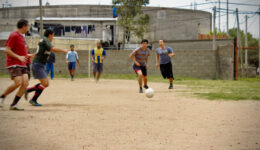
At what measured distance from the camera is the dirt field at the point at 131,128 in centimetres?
405

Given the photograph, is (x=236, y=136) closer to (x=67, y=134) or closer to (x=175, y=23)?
(x=67, y=134)

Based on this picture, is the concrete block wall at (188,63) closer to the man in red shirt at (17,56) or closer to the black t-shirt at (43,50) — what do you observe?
the black t-shirt at (43,50)

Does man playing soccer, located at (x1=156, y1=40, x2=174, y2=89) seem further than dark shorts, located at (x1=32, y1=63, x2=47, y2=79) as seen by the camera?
Yes

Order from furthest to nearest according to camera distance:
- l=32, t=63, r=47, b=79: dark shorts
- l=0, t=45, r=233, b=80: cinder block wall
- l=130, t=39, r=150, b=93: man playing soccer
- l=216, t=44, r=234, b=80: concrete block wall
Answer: l=0, t=45, r=233, b=80: cinder block wall, l=216, t=44, r=234, b=80: concrete block wall, l=130, t=39, r=150, b=93: man playing soccer, l=32, t=63, r=47, b=79: dark shorts

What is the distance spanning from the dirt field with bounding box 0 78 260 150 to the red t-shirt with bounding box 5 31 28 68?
1003 mm

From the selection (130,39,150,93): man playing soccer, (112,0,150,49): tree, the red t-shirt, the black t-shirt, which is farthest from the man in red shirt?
(112,0,150,49): tree

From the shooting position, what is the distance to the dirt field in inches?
160

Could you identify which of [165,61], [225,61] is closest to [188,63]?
[225,61]

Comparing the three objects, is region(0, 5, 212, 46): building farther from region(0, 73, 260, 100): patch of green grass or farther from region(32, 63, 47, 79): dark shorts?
region(32, 63, 47, 79): dark shorts

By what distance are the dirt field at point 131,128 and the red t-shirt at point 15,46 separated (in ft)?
3.29

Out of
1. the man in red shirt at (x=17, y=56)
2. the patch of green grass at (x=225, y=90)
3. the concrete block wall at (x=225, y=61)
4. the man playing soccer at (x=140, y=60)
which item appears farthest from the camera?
the concrete block wall at (x=225, y=61)

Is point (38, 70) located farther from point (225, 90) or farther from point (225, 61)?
point (225, 61)

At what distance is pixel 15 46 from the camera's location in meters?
6.68

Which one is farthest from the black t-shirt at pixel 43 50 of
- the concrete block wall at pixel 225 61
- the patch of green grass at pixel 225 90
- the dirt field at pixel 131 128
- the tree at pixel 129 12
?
the tree at pixel 129 12
